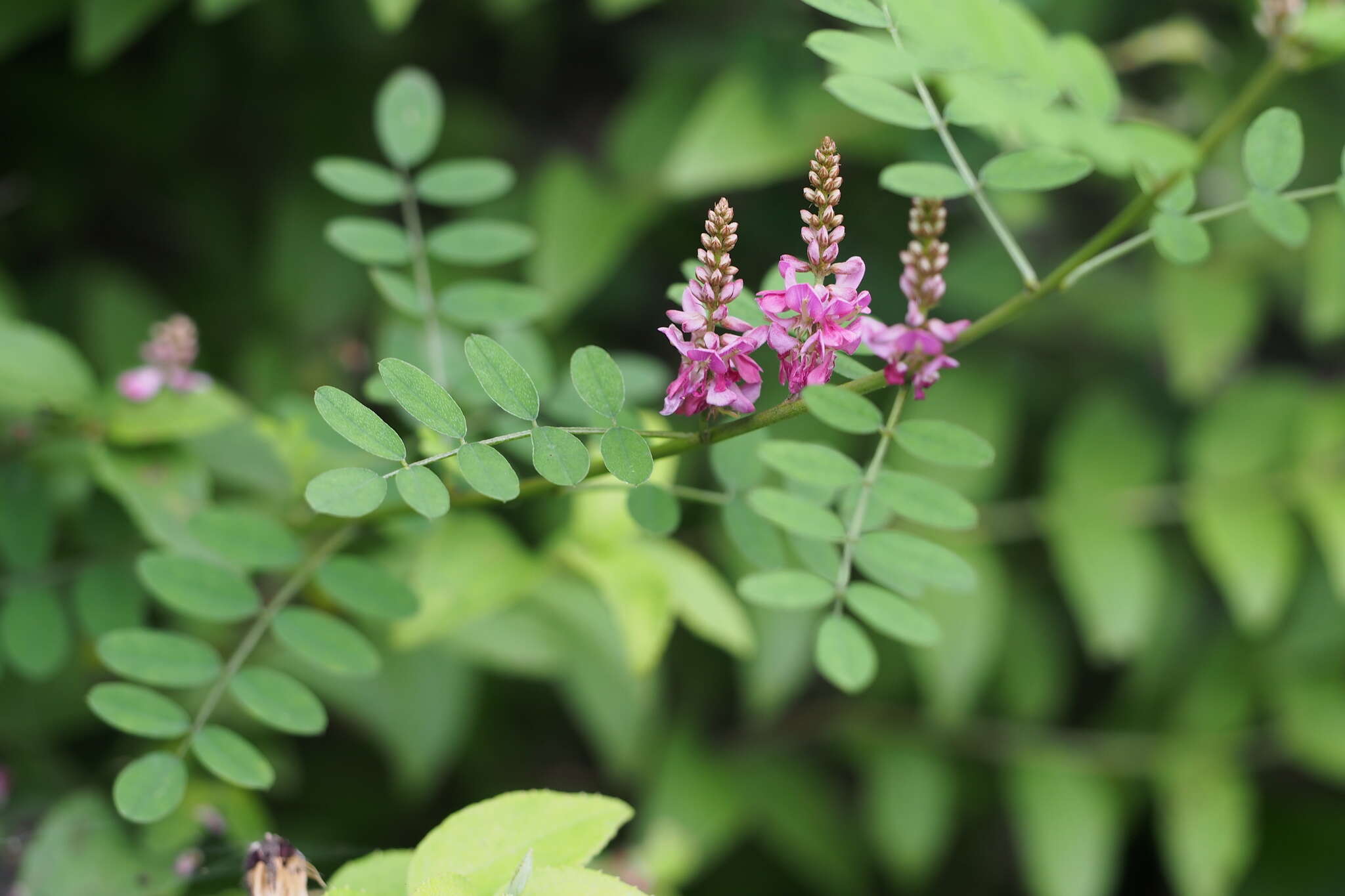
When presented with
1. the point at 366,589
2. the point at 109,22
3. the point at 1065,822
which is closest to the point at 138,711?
the point at 366,589

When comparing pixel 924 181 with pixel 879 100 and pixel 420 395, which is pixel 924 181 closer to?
pixel 879 100

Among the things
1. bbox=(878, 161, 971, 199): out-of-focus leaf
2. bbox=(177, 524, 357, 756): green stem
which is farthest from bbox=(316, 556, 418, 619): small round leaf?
bbox=(878, 161, 971, 199): out-of-focus leaf

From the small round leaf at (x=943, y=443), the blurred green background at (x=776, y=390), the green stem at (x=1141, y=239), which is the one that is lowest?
the blurred green background at (x=776, y=390)

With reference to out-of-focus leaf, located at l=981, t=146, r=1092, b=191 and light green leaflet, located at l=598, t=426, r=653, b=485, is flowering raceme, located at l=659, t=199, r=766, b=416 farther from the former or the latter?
out-of-focus leaf, located at l=981, t=146, r=1092, b=191

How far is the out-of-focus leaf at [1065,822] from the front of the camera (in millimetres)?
1819

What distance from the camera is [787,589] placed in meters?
0.71

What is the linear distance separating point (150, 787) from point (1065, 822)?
150 cm

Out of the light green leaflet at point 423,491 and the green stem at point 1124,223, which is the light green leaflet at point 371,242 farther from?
the green stem at point 1124,223

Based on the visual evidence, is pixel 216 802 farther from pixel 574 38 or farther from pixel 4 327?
pixel 574 38

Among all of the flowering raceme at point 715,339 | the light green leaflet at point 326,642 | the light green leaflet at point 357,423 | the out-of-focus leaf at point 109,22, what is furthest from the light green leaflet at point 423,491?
the out-of-focus leaf at point 109,22

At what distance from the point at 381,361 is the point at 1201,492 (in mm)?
1557

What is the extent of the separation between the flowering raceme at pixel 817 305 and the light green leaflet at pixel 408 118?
598 millimetres

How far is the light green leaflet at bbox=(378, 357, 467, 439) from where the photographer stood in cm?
63

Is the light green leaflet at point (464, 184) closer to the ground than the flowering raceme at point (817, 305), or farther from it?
closer to the ground
